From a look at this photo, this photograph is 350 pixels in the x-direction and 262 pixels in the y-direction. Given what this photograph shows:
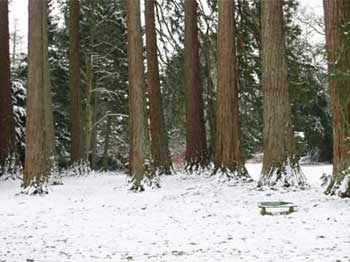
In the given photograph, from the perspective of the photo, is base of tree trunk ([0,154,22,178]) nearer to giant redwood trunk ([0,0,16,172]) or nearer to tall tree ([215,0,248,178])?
giant redwood trunk ([0,0,16,172])

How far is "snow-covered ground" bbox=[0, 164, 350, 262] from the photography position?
5742mm

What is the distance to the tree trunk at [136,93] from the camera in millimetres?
11797

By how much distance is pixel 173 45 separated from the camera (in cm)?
1812

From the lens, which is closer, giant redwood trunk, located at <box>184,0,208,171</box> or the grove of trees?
the grove of trees

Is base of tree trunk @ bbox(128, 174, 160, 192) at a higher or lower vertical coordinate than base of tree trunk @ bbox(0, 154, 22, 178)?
lower

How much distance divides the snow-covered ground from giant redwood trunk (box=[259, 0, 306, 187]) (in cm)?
53

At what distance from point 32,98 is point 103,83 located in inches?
567

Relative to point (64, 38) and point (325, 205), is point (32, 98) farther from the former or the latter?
point (64, 38)

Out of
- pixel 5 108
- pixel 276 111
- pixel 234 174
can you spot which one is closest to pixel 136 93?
pixel 234 174

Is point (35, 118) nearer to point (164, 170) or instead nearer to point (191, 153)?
point (164, 170)

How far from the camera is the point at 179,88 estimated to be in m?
19.8

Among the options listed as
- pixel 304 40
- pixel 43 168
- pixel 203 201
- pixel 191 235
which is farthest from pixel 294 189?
pixel 304 40

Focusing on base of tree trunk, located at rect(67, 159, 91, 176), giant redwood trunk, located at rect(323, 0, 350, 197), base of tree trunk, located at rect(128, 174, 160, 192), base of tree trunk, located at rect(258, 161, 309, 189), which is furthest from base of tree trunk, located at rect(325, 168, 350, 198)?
base of tree trunk, located at rect(67, 159, 91, 176)

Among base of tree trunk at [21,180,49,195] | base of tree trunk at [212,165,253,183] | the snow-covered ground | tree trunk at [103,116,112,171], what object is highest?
tree trunk at [103,116,112,171]
